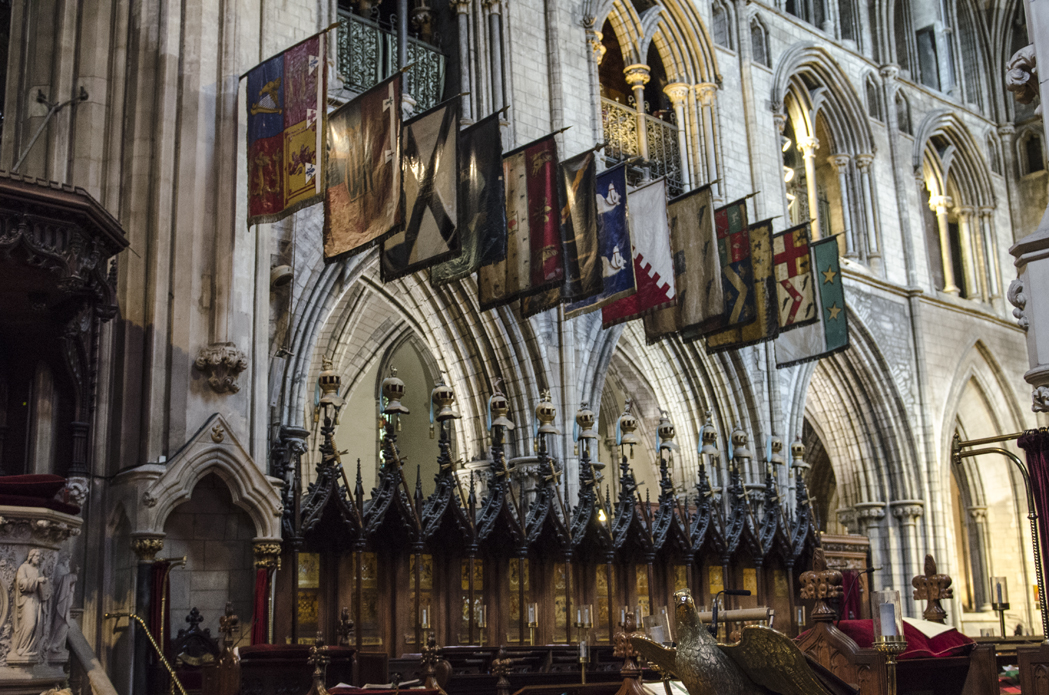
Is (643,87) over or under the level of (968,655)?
over

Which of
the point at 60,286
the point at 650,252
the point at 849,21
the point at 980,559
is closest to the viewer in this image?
the point at 60,286

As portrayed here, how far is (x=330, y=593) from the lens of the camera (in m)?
11.9

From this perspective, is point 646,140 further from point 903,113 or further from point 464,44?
point 903,113

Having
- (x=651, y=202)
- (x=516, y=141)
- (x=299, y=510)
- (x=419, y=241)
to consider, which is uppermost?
(x=516, y=141)

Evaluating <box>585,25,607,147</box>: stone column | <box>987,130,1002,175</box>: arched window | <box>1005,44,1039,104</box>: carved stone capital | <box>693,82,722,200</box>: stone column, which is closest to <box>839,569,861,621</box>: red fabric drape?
<box>693,82,722,200</box>: stone column

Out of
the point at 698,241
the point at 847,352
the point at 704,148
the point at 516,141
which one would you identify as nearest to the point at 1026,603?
the point at 847,352

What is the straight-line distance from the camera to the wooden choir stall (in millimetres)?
11617

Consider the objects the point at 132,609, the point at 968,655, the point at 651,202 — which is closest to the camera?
the point at 968,655

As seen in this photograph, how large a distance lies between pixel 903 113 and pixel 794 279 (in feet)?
32.1

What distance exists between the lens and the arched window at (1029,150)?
26.4 metres

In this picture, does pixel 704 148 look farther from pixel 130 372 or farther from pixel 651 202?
pixel 130 372

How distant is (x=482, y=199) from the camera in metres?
12.3

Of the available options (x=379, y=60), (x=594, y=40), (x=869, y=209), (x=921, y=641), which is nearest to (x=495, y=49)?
(x=379, y=60)

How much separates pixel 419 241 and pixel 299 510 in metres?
2.89
